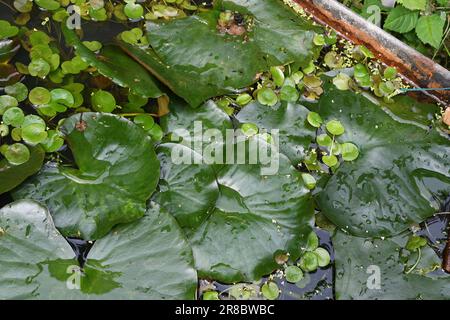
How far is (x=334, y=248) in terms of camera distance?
2086mm

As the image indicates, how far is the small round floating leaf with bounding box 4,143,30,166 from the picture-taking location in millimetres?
2020

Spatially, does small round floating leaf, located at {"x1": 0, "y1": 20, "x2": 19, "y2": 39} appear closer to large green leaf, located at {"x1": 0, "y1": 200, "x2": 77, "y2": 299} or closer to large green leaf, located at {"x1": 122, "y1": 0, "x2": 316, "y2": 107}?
large green leaf, located at {"x1": 122, "y1": 0, "x2": 316, "y2": 107}

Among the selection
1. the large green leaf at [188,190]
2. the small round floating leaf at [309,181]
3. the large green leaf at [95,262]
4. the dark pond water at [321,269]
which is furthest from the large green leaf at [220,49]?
the large green leaf at [95,262]

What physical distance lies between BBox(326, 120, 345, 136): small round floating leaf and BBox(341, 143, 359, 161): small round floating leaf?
0.23 ft

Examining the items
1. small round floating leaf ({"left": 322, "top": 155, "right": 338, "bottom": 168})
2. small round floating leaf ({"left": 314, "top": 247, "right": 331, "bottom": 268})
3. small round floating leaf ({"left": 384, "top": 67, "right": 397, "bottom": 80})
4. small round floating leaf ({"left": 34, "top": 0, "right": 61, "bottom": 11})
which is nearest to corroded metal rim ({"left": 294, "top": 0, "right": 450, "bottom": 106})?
small round floating leaf ({"left": 384, "top": 67, "right": 397, "bottom": 80})

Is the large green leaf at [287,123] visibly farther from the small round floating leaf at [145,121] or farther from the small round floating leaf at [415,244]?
the small round floating leaf at [415,244]

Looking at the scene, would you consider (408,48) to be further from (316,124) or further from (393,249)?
(393,249)

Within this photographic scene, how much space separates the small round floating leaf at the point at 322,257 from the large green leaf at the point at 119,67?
901 mm

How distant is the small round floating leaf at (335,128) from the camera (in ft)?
7.41
